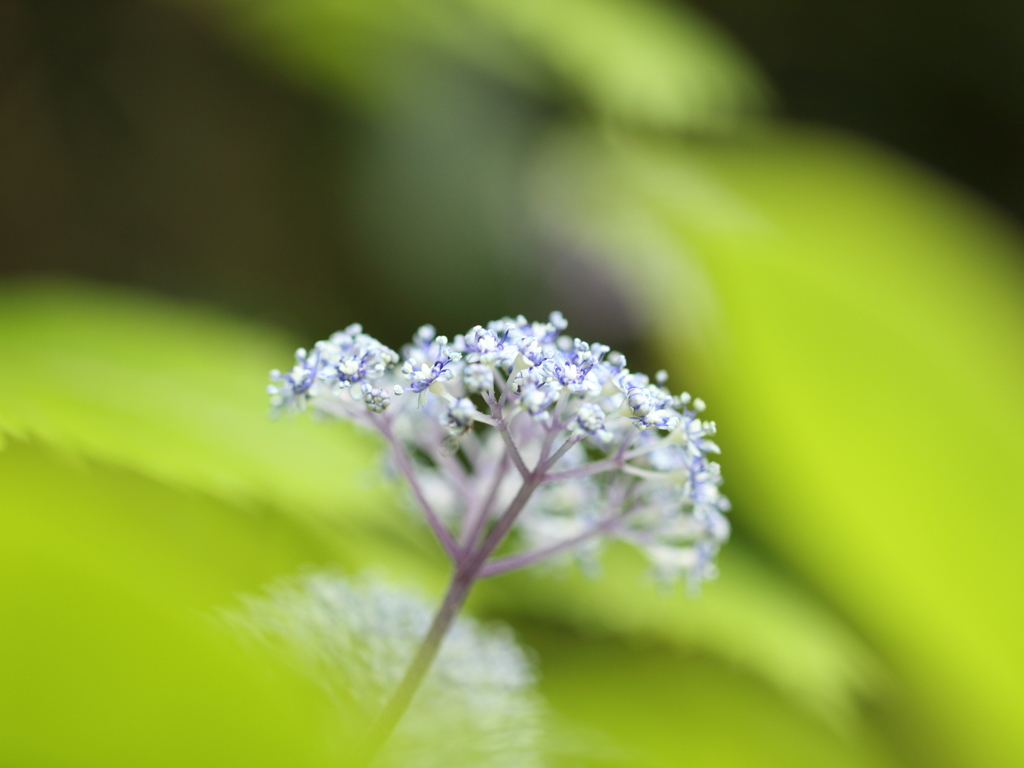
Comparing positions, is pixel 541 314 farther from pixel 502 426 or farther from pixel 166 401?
pixel 502 426

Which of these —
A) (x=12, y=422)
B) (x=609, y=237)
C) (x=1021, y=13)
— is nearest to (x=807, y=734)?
(x=12, y=422)

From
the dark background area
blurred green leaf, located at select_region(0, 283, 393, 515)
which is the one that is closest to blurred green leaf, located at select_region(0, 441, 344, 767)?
blurred green leaf, located at select_region(0, 283, 393, 515)

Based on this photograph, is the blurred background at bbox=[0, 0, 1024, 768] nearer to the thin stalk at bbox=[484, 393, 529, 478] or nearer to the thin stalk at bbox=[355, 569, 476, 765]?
the thin stalk at bbox=[355, 569, 476, 765]

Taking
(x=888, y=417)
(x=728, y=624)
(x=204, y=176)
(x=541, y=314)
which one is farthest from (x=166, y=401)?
(x=204, y=176)

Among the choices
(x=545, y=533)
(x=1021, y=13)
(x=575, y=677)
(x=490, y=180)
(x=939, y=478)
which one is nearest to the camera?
(x=545, y=533)

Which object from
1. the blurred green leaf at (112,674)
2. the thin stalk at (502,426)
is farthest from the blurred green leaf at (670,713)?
the blurred green leaf at (112,674)

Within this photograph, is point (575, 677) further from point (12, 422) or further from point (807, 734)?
point (12, 422)
